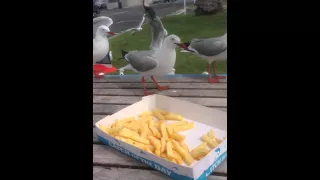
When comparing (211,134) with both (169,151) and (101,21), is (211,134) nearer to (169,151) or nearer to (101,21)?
(169,151)

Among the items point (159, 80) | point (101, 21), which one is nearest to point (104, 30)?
point (101, 21)

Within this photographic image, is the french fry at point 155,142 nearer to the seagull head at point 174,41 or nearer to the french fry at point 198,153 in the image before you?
the french fry at point 198,153

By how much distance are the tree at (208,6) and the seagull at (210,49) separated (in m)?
0.10

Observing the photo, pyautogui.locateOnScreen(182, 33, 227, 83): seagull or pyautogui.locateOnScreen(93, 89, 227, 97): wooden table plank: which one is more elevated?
pyautogui.locateOnScreen(182, 33, 227, 83): seagull

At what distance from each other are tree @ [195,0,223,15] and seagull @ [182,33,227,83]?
10cm

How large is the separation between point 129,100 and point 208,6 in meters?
0.42

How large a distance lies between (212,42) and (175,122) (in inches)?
11.2

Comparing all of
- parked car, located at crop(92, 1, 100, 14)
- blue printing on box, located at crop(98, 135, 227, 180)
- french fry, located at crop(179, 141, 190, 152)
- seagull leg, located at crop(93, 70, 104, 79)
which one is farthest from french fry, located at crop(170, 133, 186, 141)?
parked car, located at crop(92, 1, 100, 14)

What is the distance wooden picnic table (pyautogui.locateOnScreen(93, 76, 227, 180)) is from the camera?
0.65 m

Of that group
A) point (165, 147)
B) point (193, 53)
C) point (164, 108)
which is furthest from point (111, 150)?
point (193, 53)

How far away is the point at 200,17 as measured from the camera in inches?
30.3

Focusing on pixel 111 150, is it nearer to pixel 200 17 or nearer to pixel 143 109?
pixel 143 109

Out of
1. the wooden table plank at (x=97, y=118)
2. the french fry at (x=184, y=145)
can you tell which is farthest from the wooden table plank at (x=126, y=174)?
the wooden table plank at (x=97, y=118)

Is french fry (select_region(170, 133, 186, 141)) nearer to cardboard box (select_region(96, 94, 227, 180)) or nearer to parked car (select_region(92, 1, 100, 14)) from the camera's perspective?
cardboard box (select_region(96, 94, 227, 180))
